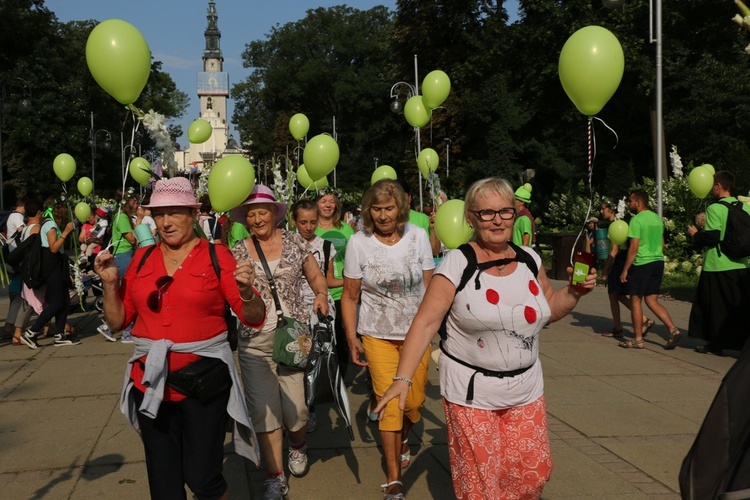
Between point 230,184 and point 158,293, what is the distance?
1.69 meters

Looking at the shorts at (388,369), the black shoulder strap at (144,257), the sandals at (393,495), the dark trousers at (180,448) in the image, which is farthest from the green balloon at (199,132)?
the dark trousers at (180,448)

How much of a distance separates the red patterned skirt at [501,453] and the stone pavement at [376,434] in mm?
1273

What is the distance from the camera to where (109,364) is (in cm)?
878

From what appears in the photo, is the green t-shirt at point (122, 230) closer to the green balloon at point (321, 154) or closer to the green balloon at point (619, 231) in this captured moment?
the green balloon at point (321, 154)

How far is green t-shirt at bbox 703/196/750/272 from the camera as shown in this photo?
330 inches

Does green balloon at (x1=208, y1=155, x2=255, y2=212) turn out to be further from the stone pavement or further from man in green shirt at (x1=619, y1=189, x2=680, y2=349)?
man in green shirt at (x1=619, y1=189, x2=680, y2=349)

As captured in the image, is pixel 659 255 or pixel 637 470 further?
pixel 659 255

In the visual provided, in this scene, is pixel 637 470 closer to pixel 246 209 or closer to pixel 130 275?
pixel 246 209

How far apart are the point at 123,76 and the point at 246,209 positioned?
1.23m

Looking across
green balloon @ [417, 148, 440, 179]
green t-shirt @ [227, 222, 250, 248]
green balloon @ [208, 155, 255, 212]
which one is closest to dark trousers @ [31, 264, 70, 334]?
green t-shirt @ [227, 222, 250, 248]

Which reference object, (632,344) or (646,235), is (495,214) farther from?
(632,344)

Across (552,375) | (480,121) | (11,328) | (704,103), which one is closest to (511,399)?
(552,375)

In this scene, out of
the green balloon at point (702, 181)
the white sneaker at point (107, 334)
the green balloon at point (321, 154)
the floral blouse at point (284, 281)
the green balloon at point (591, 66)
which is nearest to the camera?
the floral blouse at point (284, 281)

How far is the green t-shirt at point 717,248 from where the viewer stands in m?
8.38
